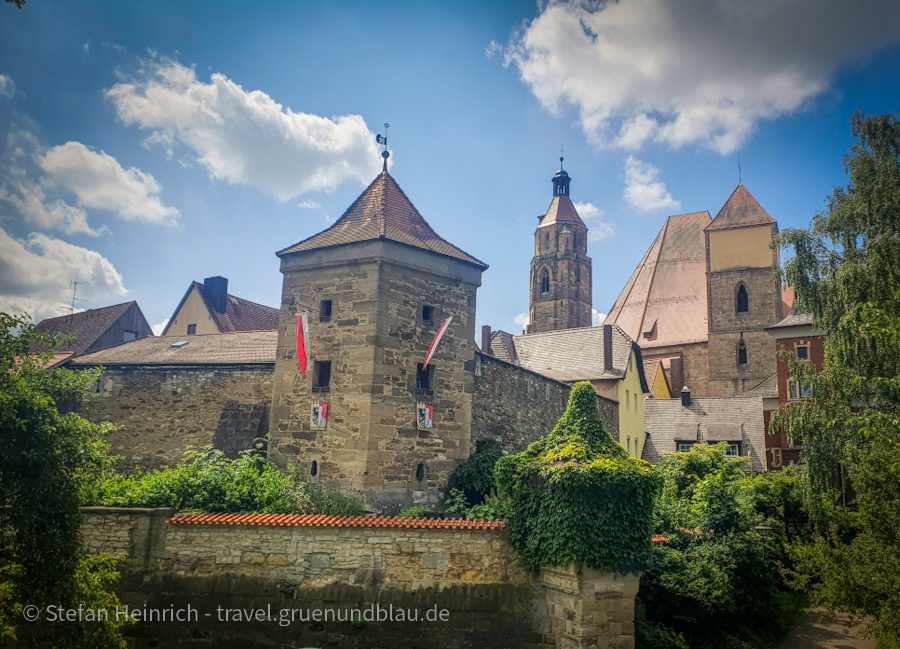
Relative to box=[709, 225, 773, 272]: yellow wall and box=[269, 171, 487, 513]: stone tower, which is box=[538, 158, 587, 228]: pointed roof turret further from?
box=[269, 171, 487, 513]: stone tower

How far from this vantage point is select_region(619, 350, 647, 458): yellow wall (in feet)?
93.8

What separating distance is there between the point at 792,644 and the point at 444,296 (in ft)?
35.3

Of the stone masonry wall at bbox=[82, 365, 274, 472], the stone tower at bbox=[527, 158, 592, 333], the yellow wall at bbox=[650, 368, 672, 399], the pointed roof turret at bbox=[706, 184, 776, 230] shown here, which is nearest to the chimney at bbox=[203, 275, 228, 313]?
the stone masonry wall at bbox=[82, 365, 274, 472]

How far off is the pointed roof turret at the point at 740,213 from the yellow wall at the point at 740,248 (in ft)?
1.21

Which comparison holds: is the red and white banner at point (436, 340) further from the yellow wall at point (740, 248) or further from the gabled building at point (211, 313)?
the yellow wall at point (740, 248)

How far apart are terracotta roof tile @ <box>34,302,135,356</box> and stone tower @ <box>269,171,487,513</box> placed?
15.1 meters

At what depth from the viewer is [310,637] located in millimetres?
11617

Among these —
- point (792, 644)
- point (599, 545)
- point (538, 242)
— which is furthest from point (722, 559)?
point (538, 242)

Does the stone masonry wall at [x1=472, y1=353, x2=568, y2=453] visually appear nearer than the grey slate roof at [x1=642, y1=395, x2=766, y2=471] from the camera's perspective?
Yes

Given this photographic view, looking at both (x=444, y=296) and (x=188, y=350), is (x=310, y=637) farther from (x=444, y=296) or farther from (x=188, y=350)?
(x=188, y=350)

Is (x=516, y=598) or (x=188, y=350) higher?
(x=188, y=350)

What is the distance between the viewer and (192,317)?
29.0 m

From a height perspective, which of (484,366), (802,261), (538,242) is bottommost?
(484,366)

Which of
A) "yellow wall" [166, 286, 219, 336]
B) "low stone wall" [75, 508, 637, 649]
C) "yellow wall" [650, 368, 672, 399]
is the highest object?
"yellow wall" [166, 286, 219, 336]
